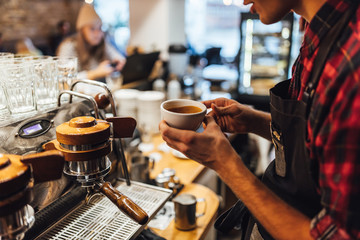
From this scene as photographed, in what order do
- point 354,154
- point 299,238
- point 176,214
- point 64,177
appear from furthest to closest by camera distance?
point 176,214 → point 64,177 → point 299,238 → point 354,154

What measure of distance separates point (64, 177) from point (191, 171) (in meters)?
1.08

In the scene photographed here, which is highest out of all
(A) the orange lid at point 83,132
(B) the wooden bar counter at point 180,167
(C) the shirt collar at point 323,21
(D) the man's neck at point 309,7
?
(D) the man's neck at point 309,7

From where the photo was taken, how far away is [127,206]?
85 cm

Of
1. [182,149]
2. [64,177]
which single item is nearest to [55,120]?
[64,177]

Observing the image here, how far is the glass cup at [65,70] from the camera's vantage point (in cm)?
133

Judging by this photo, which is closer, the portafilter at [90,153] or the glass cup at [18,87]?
the portafilter at [90,153]

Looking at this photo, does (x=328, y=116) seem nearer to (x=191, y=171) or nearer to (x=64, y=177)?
(x=64, y=177)

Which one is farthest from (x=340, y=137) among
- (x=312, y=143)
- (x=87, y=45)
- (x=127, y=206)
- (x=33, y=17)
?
(x=33, y=17)

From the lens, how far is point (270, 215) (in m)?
0.81

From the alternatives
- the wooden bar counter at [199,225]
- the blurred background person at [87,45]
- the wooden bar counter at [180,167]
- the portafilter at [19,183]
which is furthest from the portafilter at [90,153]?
the blurred background person at [87,45]

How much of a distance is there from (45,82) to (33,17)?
7560 mm

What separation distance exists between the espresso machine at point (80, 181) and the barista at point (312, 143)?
213 millimetres

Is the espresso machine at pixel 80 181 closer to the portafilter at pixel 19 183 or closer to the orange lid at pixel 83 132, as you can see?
the orange lid at pixel 83 132

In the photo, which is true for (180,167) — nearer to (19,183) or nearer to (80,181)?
(80,181)
